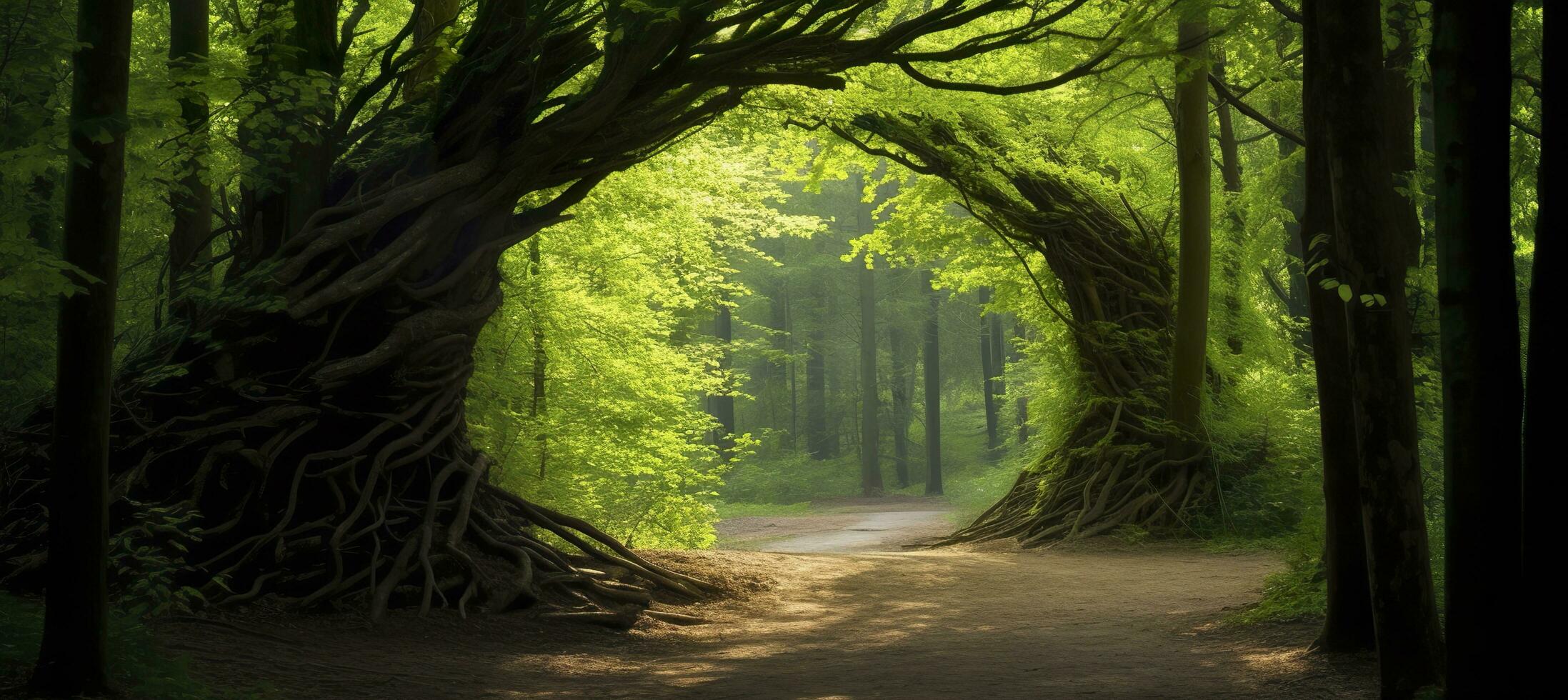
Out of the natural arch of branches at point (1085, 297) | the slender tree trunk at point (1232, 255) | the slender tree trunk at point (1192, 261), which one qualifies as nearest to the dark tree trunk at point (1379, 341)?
the slender tree trunk at point (1192, 261)

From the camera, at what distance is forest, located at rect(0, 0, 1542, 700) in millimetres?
4160

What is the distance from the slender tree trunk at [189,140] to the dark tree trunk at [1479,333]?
5766mm

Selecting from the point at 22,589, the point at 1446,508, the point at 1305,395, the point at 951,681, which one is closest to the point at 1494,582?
the point at 1446,508

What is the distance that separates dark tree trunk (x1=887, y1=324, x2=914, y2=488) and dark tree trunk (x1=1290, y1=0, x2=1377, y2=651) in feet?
101

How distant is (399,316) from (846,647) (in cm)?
374

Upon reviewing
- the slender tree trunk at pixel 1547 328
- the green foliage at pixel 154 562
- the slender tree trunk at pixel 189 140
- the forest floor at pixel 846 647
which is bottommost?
the forest floor at pixel 846 647

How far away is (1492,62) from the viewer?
10.8 feet

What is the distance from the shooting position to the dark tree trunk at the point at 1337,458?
5.22 meters

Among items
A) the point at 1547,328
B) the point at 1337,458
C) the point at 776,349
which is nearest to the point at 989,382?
the point at 776,349

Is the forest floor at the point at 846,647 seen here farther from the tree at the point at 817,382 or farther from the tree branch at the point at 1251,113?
the tree at the point at 817,382

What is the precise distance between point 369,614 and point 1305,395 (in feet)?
37.6

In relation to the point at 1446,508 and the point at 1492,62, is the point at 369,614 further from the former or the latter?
the point at 1492,62

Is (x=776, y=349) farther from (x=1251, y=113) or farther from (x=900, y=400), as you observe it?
(x=1251, y=113)

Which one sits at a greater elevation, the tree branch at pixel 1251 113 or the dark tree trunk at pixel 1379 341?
the tree branch at pixel 1251 113
